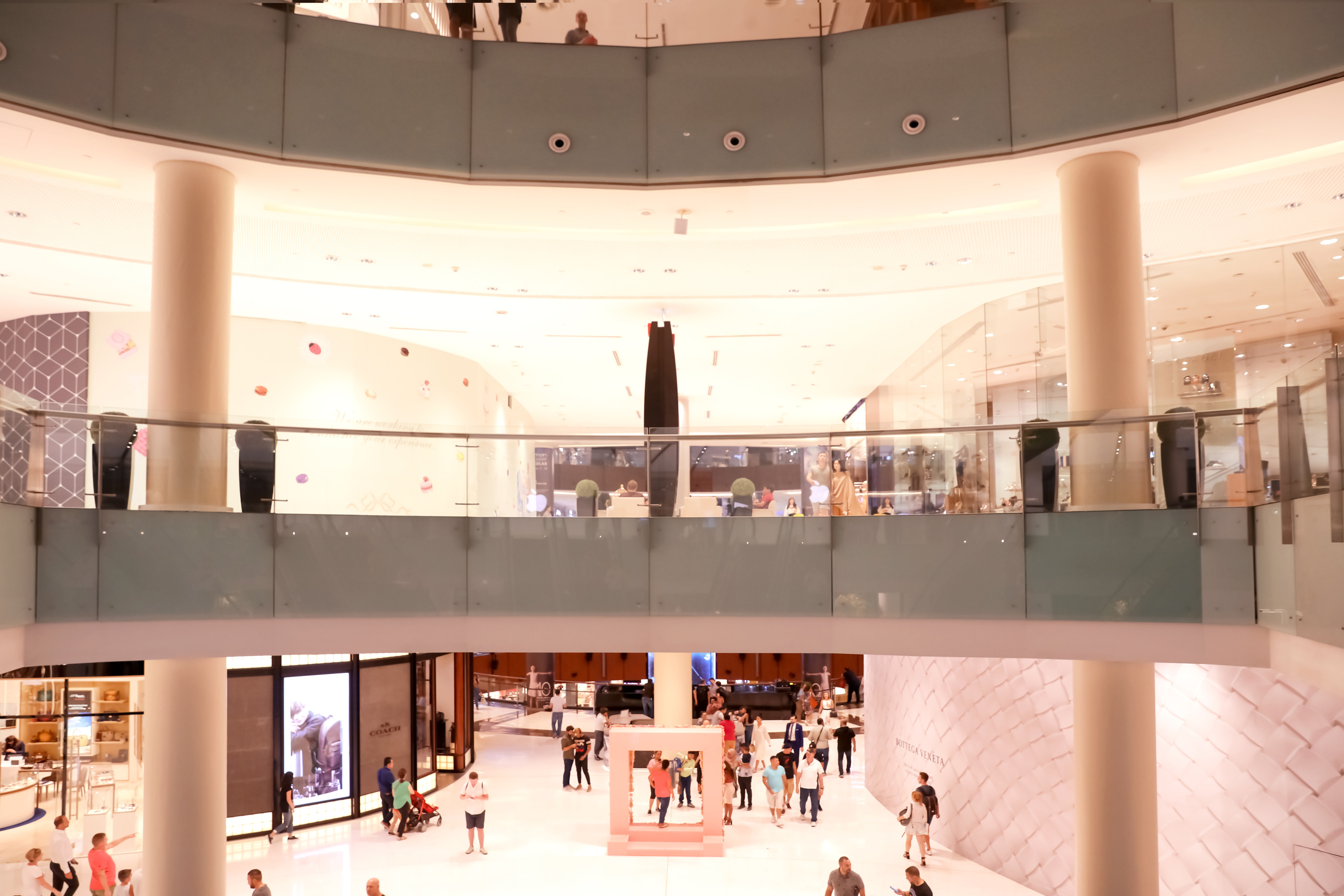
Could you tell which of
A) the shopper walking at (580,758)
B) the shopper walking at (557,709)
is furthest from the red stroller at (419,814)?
the shopper walking at (557,709)

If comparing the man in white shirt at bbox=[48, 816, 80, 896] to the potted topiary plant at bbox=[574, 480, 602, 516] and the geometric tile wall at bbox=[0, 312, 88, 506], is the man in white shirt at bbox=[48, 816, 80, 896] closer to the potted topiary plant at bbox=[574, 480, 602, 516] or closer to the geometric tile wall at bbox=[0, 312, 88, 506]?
the geometric tile wall at bbox=[0, 312, 88, 506]

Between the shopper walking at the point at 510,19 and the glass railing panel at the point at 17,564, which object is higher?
the shopper walking at the point at 510,19

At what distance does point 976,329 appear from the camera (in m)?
15.8

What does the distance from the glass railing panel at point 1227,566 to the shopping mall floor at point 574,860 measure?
6611mm

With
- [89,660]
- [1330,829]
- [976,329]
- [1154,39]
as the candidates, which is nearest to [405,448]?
[89,660]

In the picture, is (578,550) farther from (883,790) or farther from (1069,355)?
(883,790)

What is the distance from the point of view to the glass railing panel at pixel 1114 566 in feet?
24.2

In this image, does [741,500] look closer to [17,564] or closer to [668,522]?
[668,522]

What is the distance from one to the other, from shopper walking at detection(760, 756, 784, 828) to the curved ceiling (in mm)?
7116

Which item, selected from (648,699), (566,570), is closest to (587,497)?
(566,570)

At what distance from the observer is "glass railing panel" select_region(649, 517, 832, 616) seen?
831 centimetres

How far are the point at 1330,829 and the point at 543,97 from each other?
970 cm

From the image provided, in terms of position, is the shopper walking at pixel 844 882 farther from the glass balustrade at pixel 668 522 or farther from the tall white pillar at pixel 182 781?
the tall white pillar at pixel 182 781

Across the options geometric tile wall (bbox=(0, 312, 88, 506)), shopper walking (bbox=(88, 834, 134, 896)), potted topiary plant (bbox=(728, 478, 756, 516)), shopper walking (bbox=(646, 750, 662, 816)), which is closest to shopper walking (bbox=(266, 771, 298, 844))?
→ shopper walking (bbox=(88, 834, 134, 896))
